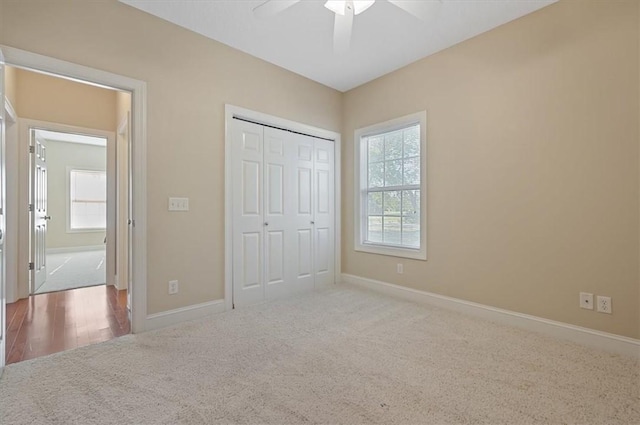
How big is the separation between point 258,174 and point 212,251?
3.23 ft

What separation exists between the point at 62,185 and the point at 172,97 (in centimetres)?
670

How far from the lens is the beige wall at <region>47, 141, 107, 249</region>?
711 centimetres

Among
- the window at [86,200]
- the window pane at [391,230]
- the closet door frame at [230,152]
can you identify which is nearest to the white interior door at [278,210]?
the closet door frame at [230,152]

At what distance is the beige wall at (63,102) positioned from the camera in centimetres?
348

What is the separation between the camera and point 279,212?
11.8 ft

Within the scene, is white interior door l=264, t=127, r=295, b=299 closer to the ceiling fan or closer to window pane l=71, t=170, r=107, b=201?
the ceiling fan

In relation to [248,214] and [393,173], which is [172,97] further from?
[393,173]

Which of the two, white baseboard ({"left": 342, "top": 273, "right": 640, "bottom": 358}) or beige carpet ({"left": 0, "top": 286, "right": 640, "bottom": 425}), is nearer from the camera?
beige carpet ({"left": 0, "top": 286, "right": 640, "bottom": 425})

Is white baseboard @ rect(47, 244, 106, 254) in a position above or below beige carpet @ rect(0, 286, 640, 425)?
above

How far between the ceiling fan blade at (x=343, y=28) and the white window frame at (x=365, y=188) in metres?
1.56

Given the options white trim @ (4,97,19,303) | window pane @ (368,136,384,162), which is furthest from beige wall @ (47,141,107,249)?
window pane @ (368,136,384,162)

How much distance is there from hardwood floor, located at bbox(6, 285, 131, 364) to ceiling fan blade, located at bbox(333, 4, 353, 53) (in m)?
2.92

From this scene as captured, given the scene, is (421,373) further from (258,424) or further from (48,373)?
(48,373)

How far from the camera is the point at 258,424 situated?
1458 millimetres
